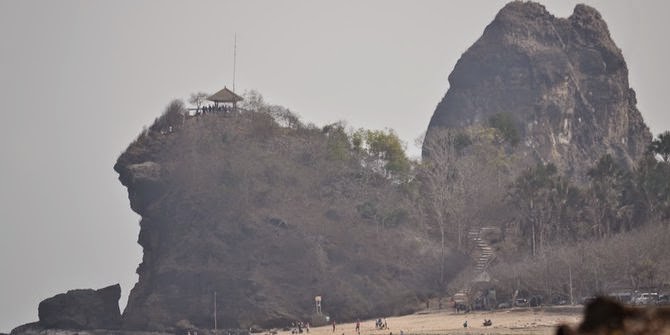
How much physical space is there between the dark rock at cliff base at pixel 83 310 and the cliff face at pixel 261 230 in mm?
1306

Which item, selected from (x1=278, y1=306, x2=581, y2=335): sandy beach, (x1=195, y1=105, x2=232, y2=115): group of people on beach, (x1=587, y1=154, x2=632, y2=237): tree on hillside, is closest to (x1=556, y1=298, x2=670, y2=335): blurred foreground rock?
(x1=278, y1=306, x2=581, y2=335): sandy beach

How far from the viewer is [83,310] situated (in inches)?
3701

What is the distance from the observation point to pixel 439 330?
235 ft

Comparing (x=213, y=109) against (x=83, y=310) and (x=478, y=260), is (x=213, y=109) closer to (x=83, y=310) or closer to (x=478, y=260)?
(x=83, y=310)

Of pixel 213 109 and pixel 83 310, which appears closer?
pixel 83 310

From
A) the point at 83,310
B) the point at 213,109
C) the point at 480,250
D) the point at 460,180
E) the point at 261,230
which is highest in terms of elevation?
the point at 213,109

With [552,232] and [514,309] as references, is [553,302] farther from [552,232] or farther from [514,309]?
[552,232]

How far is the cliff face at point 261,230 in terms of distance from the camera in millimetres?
89938

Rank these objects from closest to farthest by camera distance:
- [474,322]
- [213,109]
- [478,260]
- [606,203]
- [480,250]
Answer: [474,322] < [606,203] < [478,260] < [480,250] < [213,109]

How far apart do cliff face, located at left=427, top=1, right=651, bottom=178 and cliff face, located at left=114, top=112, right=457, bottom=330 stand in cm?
1781

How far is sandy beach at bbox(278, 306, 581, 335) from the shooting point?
220ft

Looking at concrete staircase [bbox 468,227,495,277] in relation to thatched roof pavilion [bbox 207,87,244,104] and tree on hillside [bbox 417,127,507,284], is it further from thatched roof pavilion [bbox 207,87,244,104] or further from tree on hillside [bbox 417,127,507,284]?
thatched roof pavilion [bbox 207,87,244,104]

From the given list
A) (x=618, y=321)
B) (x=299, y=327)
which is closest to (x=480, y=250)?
(x=299, y=327)

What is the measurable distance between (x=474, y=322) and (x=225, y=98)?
3814cm
